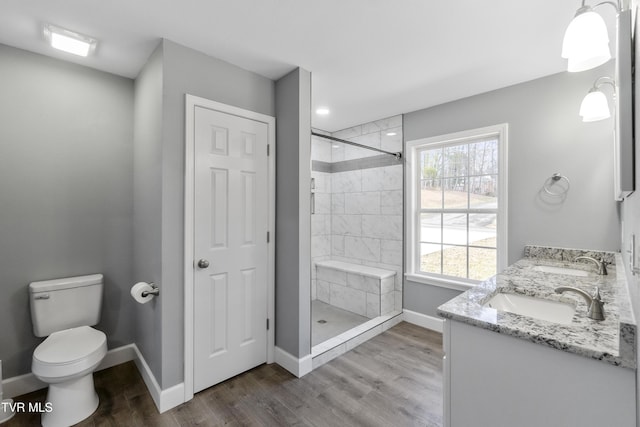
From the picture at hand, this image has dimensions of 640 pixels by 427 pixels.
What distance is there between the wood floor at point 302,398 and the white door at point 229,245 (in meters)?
0.23

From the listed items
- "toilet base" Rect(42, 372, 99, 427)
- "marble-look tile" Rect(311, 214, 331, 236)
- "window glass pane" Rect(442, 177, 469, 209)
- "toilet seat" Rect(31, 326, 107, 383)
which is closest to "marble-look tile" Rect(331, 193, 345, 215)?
"marble-look tile" Rect(311, 214, 331, 236)

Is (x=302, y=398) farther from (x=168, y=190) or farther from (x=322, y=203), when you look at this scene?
(x=322, y=203)

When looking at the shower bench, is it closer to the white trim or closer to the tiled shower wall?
the tiled shower wall

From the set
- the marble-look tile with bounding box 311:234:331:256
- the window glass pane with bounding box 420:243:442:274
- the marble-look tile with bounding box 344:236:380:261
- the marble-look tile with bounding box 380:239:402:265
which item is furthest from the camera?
the marble-look tile with bounding box 311:234:331:256

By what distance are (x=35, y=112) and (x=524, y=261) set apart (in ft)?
13.1

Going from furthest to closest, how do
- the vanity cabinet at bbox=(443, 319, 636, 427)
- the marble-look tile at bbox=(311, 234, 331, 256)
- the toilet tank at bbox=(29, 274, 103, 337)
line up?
the marble-look tile at bbox=(311, 234, 331, 256)
the toilet tank at bbox=(29, 274, 103, 337)
the vanity cabinet at bbox=(443, 319, 636, 427)

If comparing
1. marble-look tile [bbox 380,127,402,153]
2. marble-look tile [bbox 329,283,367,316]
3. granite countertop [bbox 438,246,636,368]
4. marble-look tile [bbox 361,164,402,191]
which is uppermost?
marble-look tile [bbox 380,127,402,153]

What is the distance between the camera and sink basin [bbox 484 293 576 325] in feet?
4.57

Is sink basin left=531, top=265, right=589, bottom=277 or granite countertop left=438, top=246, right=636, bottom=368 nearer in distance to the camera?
granite countertop left=438, top=246, right=636, bottom=368

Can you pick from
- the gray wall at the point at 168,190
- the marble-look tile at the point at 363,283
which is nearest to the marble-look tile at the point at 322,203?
the marble-look tile at the point at 363,283

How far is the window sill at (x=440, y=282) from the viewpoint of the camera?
2.95m

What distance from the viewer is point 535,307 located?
1.48m

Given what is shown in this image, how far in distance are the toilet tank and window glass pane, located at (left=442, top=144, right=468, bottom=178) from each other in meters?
3.46
